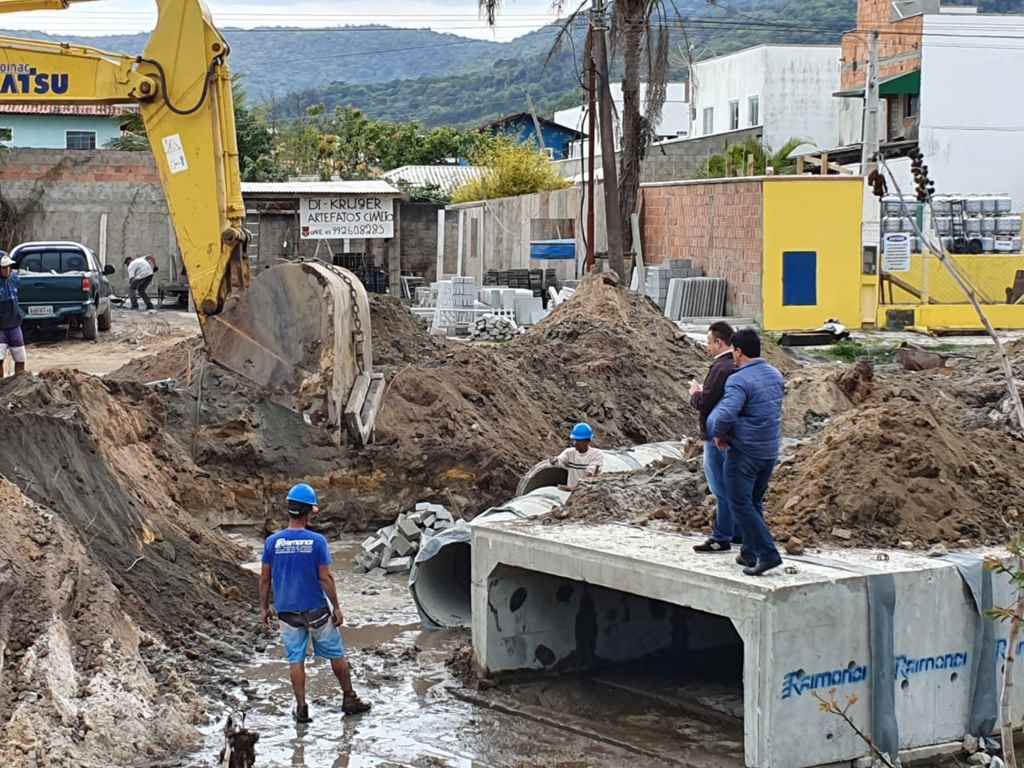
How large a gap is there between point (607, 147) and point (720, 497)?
2285 centimetres

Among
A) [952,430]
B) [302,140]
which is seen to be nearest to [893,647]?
[952,430]

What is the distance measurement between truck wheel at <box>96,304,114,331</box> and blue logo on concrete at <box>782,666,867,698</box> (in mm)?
23976

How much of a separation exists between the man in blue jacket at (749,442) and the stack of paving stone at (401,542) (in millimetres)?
5645

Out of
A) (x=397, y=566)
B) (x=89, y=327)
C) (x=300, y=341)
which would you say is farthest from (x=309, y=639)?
(x=89, y=327)

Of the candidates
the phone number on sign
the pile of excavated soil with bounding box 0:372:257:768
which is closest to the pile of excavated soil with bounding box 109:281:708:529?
the pile of excavated soil with bounding box 0:372:257:768

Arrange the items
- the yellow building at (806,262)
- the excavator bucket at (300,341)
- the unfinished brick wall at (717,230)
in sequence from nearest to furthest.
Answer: the excavator bucket at (300,341) < the yellow building at (806,262) < the unfinished brick wall at (717,230)

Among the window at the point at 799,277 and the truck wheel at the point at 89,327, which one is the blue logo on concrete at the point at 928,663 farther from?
the window at the point at 799,277

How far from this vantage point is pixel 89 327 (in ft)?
97.8

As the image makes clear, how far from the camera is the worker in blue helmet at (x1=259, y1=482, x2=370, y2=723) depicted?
992cm

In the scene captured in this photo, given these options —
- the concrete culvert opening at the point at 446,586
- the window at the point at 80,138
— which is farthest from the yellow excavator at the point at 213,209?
the window at the point at 80,138

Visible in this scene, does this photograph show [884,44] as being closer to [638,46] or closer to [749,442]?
[638,46]

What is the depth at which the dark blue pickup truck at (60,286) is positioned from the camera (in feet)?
95.1

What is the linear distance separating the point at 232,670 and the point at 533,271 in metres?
28.8

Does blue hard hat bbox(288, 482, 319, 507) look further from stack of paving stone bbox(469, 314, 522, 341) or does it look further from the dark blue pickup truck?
stack of paving stone bbox(469, 314, 522, 341)
